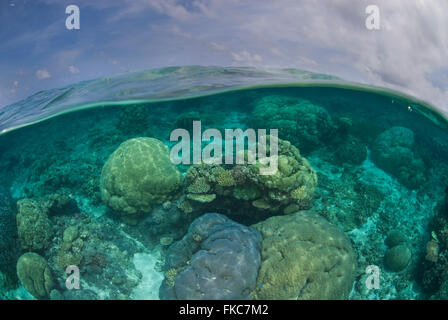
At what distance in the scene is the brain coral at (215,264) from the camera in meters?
4.75

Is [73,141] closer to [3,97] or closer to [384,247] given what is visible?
[3,97]

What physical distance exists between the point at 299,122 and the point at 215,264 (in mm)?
8434

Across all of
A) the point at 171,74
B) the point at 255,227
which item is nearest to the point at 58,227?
the point at 255,227

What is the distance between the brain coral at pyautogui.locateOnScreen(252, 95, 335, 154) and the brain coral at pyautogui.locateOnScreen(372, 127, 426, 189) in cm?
263

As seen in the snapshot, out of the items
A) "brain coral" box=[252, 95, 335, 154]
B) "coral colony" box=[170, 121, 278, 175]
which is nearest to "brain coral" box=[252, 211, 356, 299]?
"coral colony" box=[170, 121, 278, 175]

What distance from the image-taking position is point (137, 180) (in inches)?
284

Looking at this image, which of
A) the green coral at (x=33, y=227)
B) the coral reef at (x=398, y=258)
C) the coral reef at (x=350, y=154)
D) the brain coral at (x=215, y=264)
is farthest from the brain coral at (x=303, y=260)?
the green coral at (x=33, y=227)

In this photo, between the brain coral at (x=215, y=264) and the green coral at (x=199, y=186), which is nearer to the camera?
the brain coral at (x=215, y=264)

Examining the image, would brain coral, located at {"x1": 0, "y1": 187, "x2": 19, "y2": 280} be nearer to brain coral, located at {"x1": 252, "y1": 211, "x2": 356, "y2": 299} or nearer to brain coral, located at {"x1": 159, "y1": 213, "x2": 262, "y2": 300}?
brain coral, located at {"x1": 159, "y1": 213, "x2": 262, "y2": 300}

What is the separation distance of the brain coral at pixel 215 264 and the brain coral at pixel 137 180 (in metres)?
2.08

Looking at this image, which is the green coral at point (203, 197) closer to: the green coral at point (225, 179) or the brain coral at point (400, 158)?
the green coral at point (225, 179)

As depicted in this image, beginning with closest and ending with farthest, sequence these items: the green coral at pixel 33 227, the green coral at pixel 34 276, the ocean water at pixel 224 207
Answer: the ocean water at pixel 224 207
the green coral at pixel 34 276
the green coral at pixel 33 227

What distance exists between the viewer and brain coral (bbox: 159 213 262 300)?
A: 15.6ft

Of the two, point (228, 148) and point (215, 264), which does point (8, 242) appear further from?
point (228, 148)
